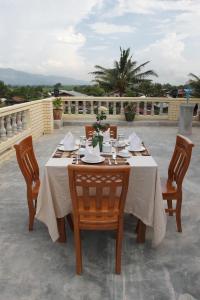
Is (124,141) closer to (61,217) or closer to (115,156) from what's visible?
(115,156)

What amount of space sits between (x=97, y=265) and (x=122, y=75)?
15994 mm

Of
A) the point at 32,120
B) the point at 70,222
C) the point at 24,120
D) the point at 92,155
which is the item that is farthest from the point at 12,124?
the point at 92,155

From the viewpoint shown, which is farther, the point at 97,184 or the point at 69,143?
the point at 69,143

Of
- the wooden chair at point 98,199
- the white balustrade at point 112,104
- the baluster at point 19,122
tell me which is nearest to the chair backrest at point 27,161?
the wooden chair at point 98,199

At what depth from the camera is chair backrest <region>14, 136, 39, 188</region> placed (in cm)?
225

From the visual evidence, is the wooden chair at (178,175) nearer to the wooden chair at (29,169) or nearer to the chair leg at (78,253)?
the chair leg at (78,253)

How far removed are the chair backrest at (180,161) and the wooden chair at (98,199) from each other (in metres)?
0.72

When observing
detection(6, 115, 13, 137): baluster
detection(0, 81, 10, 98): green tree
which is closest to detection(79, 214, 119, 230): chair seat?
detection(6, 115, 13, 137): baluster

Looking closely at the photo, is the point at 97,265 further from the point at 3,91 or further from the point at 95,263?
the point at 3,91

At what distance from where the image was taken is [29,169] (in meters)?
2.50

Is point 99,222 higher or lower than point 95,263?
higher

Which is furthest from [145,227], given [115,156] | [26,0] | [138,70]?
[138,70]

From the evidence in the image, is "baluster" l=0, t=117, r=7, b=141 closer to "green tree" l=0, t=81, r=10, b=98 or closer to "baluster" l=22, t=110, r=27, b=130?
"baluster" l=22, t=110, r=27, b=130

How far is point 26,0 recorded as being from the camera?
6.05m
